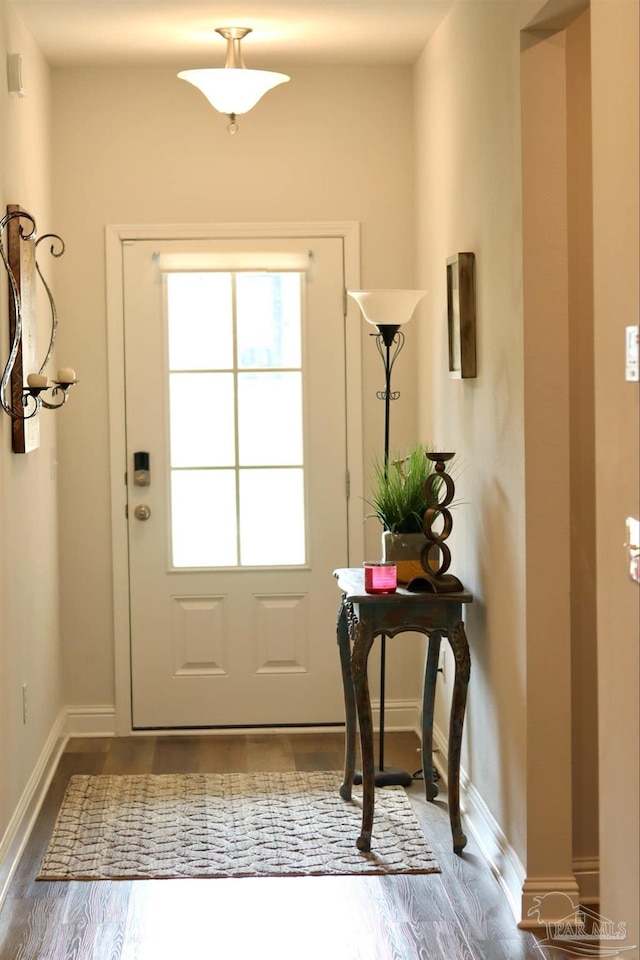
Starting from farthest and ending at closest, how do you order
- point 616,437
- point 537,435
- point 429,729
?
point 429,729 → point 537,435 → point 616,437

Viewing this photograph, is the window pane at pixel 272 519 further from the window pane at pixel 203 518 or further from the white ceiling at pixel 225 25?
the white ceiling at pixel 225 25

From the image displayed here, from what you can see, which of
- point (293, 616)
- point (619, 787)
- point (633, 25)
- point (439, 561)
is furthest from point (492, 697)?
point (633, 25)

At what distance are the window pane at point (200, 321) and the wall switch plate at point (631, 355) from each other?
2822 mm

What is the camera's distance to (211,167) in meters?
4.63

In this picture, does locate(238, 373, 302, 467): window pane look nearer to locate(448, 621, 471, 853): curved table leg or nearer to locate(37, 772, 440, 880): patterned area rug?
locate(37, 772, 440, 880): patterned area rug

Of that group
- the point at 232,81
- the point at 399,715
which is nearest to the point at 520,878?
the point at 399,715

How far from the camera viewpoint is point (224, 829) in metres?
3.68

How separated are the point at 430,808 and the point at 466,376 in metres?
1.46

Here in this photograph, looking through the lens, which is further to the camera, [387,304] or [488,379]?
[387,304]

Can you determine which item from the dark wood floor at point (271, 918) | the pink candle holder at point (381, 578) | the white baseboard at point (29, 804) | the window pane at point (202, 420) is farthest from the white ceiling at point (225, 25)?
the dark wood floor at point (271, 918)

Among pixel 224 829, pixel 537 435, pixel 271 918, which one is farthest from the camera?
pixel 224 829

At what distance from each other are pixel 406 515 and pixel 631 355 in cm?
166

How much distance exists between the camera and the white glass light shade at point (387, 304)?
12.6ft

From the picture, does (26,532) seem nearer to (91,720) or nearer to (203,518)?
(203,518)
